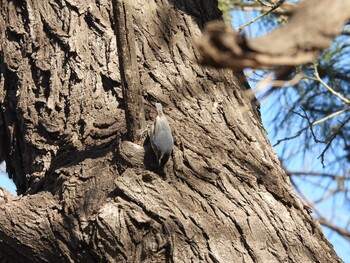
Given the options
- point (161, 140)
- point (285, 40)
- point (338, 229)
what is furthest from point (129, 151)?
point (338, 229)

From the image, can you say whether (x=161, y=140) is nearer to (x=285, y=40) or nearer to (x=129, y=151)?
(x=129, y=151)

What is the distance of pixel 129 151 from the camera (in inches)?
58.8

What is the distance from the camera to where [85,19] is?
177 centimetres

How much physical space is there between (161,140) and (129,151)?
71 millimetres

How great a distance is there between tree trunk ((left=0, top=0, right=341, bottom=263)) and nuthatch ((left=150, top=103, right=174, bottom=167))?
2cm

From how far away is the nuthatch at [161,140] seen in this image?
1459 millimetres

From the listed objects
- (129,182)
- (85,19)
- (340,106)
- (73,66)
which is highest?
(340,106)

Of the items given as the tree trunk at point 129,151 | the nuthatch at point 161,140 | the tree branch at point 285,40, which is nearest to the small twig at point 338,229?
the tree trunk at point 129,151

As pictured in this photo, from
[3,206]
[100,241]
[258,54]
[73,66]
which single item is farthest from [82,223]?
[258,54]

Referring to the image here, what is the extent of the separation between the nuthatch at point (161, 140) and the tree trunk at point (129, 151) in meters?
0.02

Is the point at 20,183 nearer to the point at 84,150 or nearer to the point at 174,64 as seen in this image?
the point at 84,150

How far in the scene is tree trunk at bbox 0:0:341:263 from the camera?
142 cm

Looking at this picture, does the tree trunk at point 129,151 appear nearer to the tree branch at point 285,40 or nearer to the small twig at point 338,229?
the tree branch at point 285,40

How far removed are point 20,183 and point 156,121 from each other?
0.40 meters
